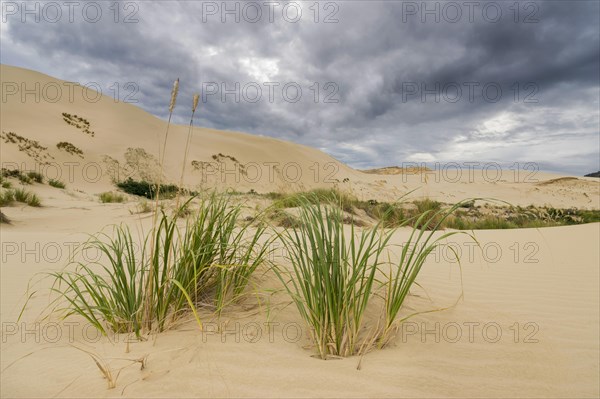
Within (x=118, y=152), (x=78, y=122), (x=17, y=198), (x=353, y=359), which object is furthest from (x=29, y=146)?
(x=353, y=359)

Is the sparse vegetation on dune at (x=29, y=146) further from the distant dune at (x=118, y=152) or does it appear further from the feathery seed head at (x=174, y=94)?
the feathery seed head at (x=174, y=94)

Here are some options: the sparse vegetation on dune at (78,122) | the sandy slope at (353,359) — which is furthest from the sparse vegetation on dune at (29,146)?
the sandy slope at (353,359)

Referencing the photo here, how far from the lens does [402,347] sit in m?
1.92

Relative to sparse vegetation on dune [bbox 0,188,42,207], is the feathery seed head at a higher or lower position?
higher

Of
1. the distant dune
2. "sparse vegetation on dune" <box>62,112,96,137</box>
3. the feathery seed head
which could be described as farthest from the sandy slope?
"sparse vegetation on dune" <box>62,112,96,137</box>

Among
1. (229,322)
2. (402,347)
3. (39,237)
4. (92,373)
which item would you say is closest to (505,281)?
(402,347)

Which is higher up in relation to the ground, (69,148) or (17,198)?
(69,148)

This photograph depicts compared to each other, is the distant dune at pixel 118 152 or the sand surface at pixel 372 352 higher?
the distant dune at pixel 118 152

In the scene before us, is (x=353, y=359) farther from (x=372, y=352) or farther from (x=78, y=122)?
(x=78, y=122)

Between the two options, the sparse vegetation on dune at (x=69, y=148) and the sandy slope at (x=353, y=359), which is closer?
the sandy slope at (x=353, y=359)

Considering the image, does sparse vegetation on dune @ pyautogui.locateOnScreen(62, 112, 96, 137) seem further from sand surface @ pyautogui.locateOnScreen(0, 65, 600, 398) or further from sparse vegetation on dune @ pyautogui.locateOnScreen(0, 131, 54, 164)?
sand surface @ pyautogui.locateOnScreen(0, 65, 600, 398)

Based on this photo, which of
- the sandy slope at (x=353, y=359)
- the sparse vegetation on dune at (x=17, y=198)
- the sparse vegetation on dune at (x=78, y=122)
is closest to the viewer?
the sandy slope at (x=353, y=359)

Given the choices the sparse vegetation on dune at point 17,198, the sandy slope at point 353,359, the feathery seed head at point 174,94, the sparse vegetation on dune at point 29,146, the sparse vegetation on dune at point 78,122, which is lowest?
the sandy slope at point 353,359

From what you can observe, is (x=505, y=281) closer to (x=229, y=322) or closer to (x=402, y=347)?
(x=402, y=347)
